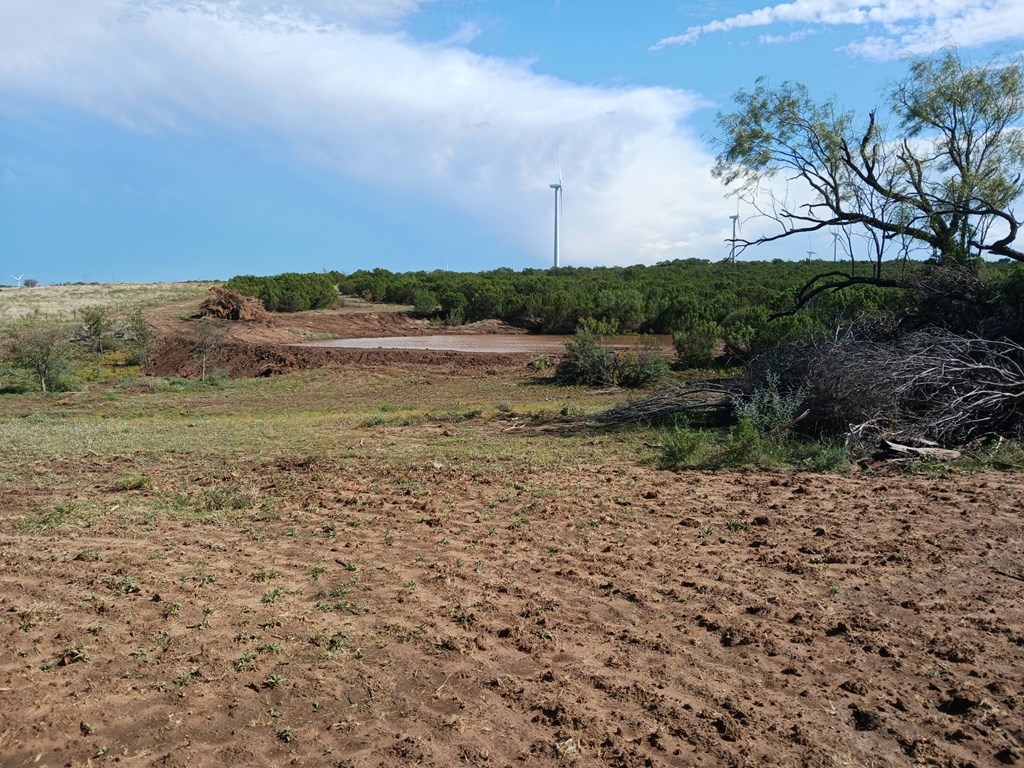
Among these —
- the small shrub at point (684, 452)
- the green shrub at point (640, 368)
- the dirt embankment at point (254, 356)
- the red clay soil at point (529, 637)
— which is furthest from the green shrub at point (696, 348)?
the red clay soil at point (529, 637)

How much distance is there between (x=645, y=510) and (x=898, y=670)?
357 cm

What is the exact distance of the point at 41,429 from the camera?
15.7m

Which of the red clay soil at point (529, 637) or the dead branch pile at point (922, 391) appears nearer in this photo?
the red clay soil at point (529, 637)

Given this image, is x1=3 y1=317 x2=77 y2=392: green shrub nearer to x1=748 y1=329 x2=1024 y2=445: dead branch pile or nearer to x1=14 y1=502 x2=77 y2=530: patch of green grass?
x1=14 y1=502 x2=77 y2=530: patch of green grass

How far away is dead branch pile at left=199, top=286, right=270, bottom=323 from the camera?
41906mm

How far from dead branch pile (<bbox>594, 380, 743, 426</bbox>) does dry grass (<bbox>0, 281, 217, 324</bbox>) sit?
39.7 metres

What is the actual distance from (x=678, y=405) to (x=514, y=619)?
357 inches

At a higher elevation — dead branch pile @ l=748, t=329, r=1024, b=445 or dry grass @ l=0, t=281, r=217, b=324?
dry grass @ l=0, t=281, r=217, b=324

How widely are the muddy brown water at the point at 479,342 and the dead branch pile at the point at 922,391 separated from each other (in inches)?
942

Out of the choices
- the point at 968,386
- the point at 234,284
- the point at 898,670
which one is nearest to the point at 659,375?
the point at 968,386

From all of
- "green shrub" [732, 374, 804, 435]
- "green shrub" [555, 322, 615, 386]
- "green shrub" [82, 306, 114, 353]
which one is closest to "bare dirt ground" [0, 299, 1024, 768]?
"green shrub" [732, 374, 804, 435]

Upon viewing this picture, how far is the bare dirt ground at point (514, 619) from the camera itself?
3693 mm

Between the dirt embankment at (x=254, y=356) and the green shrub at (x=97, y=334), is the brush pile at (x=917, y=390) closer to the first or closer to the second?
the dirt embankment at (x=254, y=356)

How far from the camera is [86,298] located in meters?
58.0
